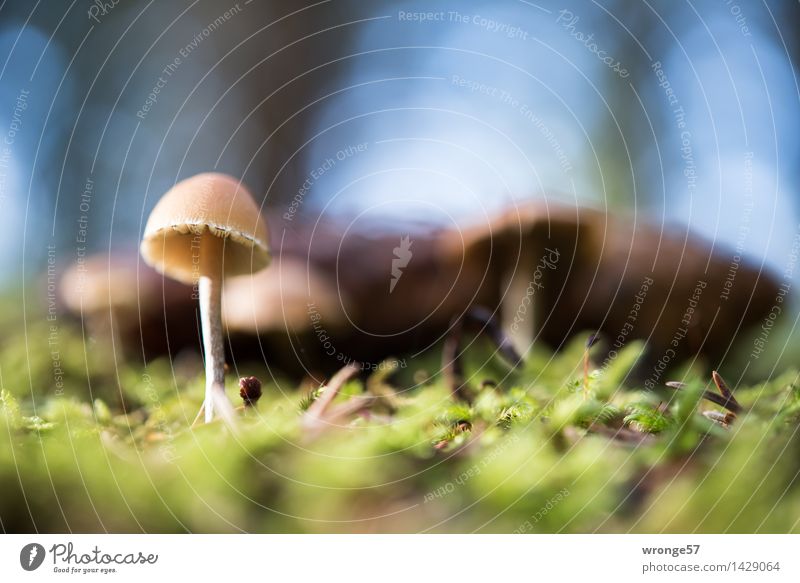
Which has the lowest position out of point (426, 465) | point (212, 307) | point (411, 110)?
point (426, 465)

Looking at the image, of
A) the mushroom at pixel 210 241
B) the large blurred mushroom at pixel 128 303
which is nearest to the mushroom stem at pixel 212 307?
the mushroom at pixel 210 241

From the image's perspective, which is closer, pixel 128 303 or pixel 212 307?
pixel 212 307

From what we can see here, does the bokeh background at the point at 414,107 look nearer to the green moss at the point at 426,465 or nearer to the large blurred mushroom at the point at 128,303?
the large blurred mushroom at the point at 128,303

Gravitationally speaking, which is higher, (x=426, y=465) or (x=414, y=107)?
(x=414, y=107)

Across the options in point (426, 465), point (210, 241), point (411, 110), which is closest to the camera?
point (426, 465)

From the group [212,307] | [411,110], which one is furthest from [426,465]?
[411,110]

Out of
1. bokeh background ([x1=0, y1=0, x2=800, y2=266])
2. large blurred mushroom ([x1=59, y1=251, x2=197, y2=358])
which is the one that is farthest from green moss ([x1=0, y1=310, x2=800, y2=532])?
bokeh background ([x1=0, y1=0, x2=800, y2=266])

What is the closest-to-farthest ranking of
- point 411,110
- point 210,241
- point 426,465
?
point 426,465
point 210,241
point 411,110

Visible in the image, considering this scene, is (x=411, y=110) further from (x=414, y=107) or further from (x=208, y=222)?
(x=208, y=222)
